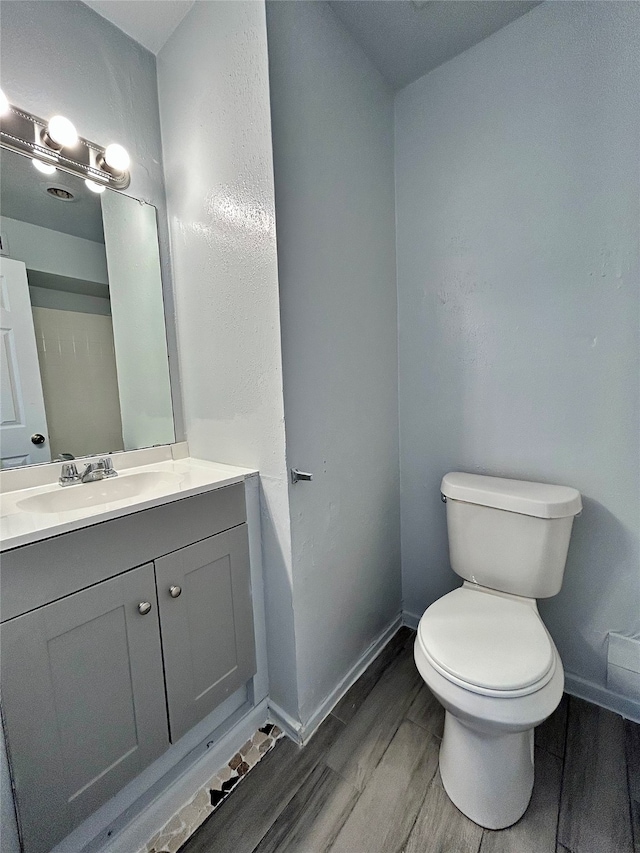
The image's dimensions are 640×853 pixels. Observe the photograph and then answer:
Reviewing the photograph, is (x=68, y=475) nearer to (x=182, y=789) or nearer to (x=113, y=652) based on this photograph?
(x=113, y=652)

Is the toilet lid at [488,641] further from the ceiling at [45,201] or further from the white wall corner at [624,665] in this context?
the ceiling at [45,201]

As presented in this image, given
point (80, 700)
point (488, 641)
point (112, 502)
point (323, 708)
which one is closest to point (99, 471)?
point (112, 502)

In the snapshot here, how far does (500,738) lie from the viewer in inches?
37.3

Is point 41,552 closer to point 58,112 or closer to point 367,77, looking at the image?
point 58,112

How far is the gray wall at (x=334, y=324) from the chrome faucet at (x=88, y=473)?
2.11ft

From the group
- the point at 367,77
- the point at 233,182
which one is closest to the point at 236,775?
the point at 233,182

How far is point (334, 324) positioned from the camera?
4.14 feet

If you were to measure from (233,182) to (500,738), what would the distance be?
1777 mm

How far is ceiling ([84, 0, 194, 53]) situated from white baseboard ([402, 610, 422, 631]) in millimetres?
2527

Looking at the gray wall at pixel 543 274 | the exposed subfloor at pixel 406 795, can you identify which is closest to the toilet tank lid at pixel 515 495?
the gray wall at pixel 543 274

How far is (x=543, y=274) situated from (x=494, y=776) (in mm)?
1539

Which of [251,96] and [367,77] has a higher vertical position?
[367,77]

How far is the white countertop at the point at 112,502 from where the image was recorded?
0.74 metres

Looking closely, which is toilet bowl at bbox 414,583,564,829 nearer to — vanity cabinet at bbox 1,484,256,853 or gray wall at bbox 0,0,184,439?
vanity cabinet at bbox 1,484,256,853
